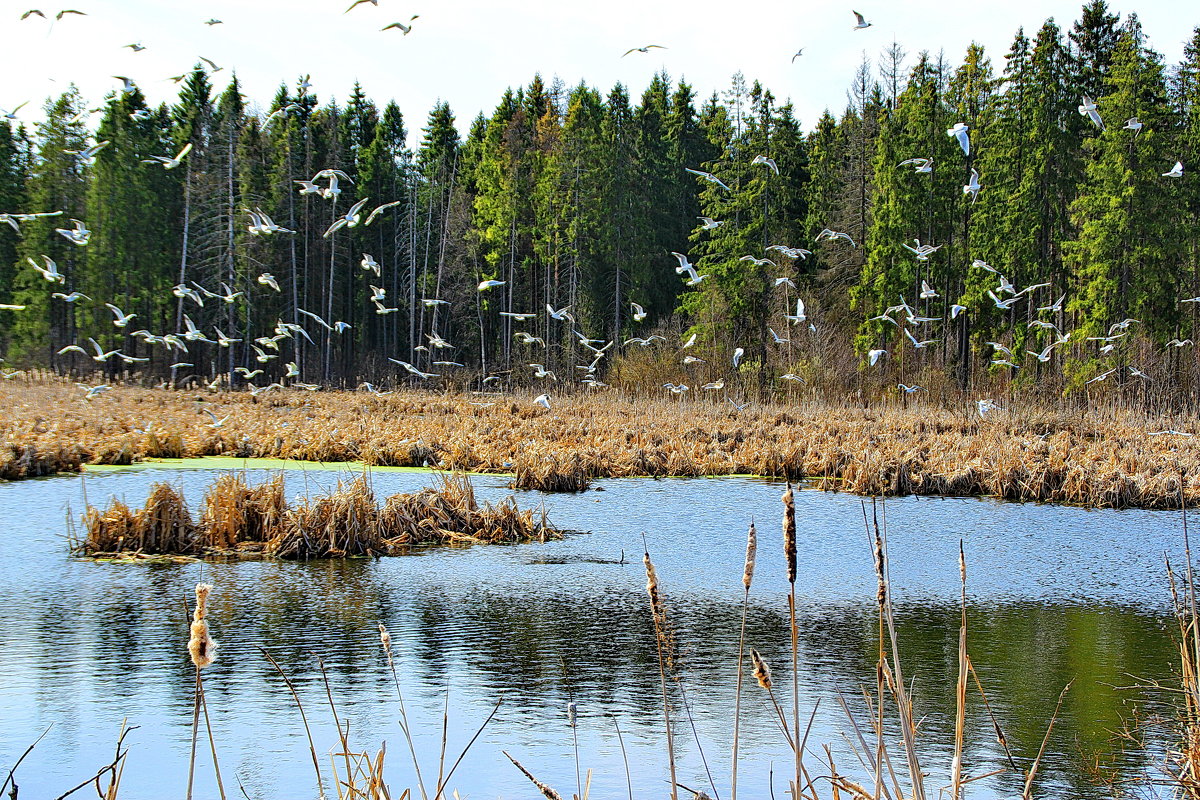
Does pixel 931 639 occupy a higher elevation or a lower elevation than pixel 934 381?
lower

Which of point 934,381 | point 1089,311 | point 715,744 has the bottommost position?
point 715,744

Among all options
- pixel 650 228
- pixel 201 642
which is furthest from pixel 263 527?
pixel 650 228

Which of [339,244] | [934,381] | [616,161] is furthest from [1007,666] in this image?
[339,244]

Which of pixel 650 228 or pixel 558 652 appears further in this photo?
pixel 650 228

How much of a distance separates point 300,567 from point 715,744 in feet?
17.9

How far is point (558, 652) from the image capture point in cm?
657

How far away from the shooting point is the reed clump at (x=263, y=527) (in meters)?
9.62

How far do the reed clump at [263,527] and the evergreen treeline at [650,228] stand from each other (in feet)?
63.3

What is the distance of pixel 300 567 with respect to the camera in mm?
9352

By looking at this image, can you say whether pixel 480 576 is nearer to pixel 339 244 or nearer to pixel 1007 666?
pixel 1007 666

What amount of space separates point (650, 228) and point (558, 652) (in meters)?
41.1

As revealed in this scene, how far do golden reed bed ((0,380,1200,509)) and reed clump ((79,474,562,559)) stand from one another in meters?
4.13

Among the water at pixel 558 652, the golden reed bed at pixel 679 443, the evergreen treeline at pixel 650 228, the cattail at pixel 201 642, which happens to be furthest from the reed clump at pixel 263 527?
the evergreen treeline at pixel 650 228

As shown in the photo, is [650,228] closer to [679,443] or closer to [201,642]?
[679,443]
